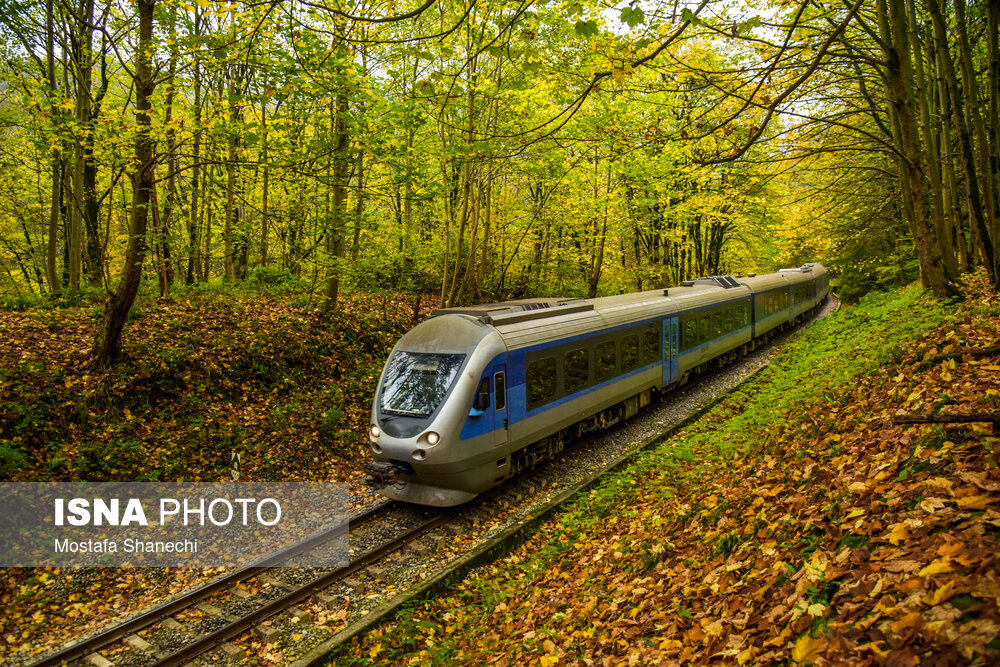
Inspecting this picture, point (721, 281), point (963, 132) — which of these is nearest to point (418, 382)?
point (963, 132)

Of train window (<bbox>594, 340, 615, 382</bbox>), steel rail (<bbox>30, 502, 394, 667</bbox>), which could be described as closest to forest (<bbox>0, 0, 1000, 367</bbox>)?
train window (<bbox>594, 340, 615, 382</bbox>)

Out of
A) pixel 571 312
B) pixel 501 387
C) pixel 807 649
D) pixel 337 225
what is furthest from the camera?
pixel 337 225

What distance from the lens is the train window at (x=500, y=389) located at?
7.93 meters

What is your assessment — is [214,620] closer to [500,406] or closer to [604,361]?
[500,406]

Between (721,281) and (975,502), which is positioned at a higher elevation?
(721,281)

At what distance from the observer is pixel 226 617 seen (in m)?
5.76

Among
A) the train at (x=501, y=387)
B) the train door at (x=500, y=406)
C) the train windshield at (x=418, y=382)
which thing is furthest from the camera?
the train door at (x=500, y=406)

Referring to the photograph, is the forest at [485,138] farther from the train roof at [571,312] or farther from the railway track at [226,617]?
the railway track at [226,617]

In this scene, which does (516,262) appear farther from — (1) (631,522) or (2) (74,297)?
(1) (631,522)

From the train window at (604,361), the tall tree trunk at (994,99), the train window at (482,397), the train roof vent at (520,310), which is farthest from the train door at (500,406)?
the tall tree trunk at (994,99)

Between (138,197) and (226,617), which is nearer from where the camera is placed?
(226,617)

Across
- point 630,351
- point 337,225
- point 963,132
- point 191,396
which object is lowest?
point 191,396

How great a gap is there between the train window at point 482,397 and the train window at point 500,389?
0.17m

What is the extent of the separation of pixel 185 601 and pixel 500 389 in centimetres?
465
